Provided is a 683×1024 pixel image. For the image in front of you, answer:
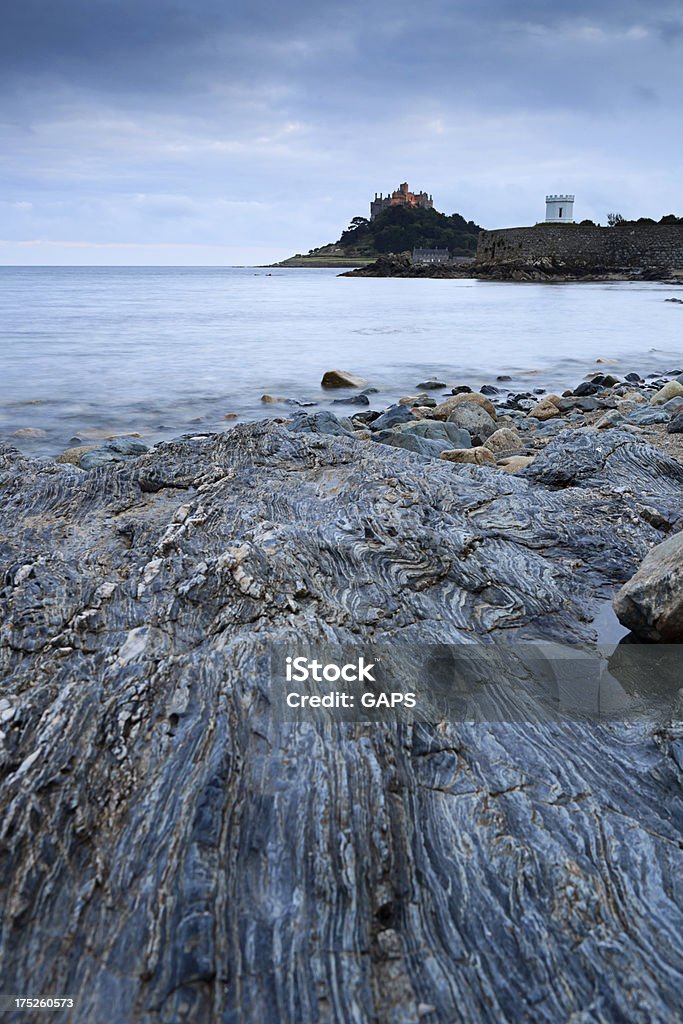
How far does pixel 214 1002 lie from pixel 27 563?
1.46 metres

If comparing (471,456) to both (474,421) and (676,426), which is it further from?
(676,426)

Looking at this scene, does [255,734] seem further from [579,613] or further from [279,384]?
[279,384]

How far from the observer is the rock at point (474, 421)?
7.32 meters

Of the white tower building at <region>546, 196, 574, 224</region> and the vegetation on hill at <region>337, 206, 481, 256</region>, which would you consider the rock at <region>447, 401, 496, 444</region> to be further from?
the vegetation on hill at <region>337, 206, 481, 256</region>

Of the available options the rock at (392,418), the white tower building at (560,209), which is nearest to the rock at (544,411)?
the rock at (392,418)

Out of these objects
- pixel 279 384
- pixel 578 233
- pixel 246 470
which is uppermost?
pixel 578 233

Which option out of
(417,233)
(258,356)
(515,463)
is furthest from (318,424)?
(417,233)

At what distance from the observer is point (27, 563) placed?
231 centimetres

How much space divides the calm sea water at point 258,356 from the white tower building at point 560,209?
41.9 metres

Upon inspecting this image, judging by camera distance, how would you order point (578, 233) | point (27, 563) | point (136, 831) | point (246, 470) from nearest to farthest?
point (136, 831), point (27, 563), point (246, 470), point (578, 233)

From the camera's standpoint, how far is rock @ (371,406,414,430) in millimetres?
8023

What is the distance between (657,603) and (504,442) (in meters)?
4.43

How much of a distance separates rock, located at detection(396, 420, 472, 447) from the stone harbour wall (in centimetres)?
5855

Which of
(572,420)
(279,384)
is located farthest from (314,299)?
(572,420)
